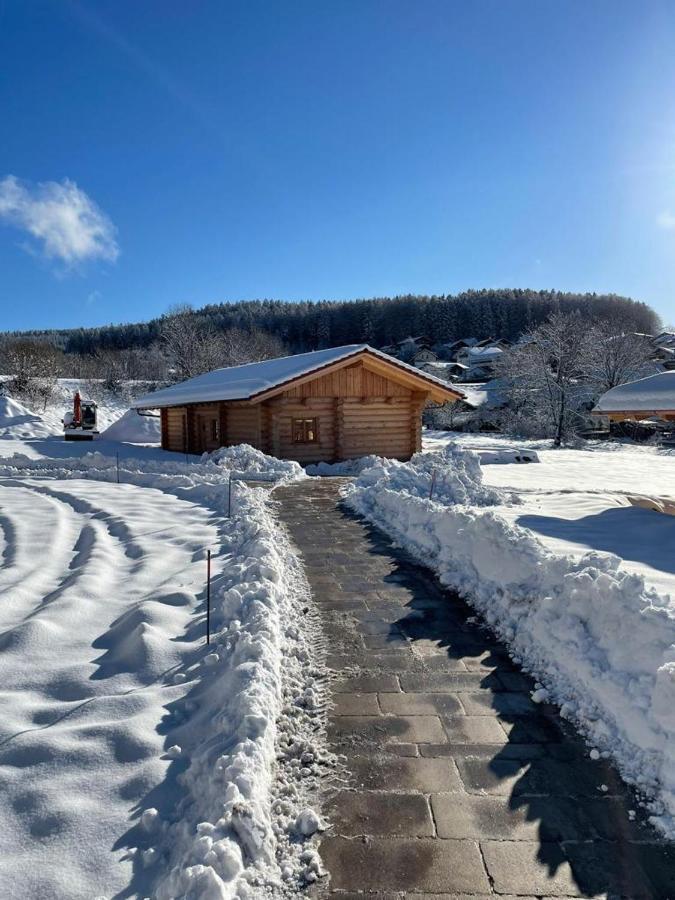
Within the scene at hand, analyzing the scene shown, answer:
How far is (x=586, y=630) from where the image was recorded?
4.24 m

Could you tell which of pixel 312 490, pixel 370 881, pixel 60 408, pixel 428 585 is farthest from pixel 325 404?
pixel 60 408

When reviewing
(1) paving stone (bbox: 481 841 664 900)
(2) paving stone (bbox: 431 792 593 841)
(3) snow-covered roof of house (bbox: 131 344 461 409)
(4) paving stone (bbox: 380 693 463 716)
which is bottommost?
(1) paving stone (bbox: 481 841 664 900)

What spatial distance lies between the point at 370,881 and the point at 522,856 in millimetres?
738

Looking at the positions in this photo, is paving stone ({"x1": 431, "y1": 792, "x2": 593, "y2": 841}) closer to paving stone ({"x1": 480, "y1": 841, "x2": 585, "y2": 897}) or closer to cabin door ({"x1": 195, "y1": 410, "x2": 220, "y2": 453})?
paving stone ({"x1": 480, "y1": 841, "x2": 585, "y2": 897})

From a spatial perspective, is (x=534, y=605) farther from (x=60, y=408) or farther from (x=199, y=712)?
(x=60, y=408)

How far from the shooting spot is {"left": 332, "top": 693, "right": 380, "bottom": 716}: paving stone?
3681 millimetres

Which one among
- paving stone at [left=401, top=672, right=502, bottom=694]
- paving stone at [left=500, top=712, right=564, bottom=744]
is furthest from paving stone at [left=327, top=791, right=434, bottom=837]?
paving stone at [left=401, top=672, right=502, bottom=694]

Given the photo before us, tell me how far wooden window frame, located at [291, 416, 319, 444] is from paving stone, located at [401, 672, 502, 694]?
45.4ft

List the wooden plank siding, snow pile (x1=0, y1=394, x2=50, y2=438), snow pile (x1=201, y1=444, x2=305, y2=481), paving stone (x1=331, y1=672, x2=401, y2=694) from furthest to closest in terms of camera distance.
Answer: snow pile (x1=0, y1=394, x2=50, y2=438), the wooden plank siding, snow pile (x1=201, y1=444, x2=305, y2=481), paving stone (x1=331, y1=672, x2=401, y2=694)

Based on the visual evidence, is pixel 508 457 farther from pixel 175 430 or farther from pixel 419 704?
pixel 419 704

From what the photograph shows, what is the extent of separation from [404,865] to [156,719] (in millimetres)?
1772

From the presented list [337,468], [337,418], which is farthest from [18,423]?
[337,468]

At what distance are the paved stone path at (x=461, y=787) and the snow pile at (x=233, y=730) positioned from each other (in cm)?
21

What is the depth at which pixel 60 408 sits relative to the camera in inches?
1471
